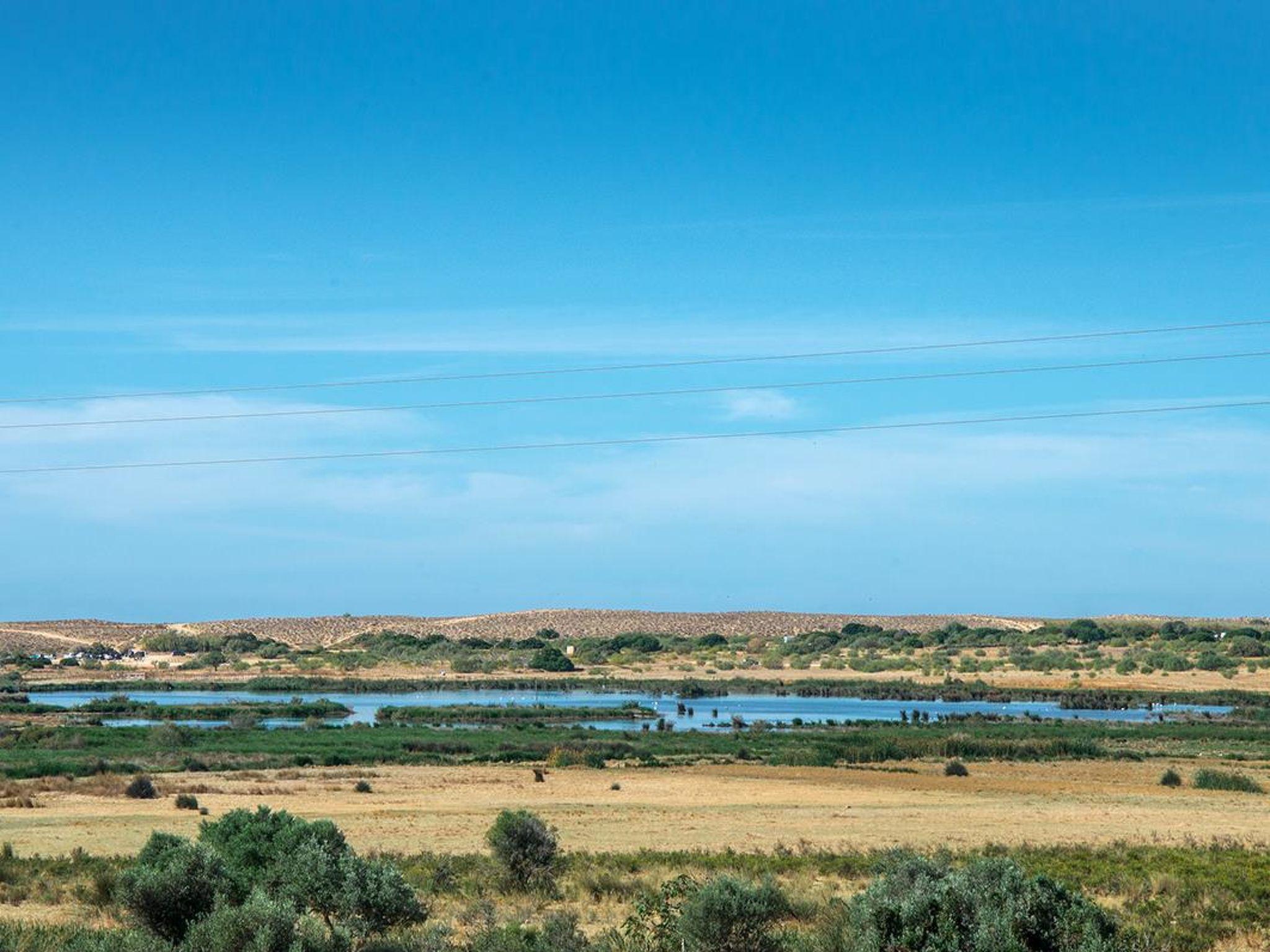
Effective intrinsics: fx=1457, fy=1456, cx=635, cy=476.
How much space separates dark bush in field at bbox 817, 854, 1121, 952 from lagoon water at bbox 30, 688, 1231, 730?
55368mm

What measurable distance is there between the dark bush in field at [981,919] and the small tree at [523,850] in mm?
10922

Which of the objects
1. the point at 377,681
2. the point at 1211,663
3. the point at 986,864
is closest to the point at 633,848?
the point at 986,864

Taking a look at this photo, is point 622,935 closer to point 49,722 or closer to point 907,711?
point 49,722

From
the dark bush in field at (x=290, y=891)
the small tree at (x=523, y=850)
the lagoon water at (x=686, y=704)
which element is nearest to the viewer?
the dark bush in field at (x=290, y=891)

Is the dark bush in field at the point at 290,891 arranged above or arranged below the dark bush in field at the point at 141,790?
above

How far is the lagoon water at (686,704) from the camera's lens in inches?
2980

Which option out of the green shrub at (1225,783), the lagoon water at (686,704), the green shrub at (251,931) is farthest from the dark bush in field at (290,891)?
the lagoon water at (686,704)

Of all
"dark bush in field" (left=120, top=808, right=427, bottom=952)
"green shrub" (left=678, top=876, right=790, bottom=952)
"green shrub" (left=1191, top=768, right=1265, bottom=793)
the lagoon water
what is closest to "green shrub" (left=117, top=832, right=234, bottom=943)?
"dark bush in field" (left=120, top=808, right=427, bottom=952)

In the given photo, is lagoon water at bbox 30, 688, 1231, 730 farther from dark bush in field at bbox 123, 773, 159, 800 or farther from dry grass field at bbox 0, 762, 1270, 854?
dark bush in field at bbox 123, 773, 159, 800

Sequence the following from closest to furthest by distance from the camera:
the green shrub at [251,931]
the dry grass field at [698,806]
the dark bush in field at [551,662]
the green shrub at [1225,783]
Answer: the green shrub at [251,931]
the dry grass field at [698,806]
the green shrub at [1225,783]
the dark bush in field at [551,662]

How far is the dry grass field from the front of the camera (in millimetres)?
31062

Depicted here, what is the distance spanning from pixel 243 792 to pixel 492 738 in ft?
67.0

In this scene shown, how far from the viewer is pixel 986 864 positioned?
47.6 feet

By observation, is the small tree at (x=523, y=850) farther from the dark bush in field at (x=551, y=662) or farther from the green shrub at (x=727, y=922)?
the dark bush in field at (x=551, y=662)
